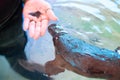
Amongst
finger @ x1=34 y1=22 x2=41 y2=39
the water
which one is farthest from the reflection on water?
finger @ x1=34 y1=22 x2=41 y2=39

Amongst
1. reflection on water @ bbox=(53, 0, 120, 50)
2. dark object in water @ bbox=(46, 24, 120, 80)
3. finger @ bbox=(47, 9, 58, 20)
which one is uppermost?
finger @ bbox=(47, 9, 58, 20)

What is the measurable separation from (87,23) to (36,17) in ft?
0.63

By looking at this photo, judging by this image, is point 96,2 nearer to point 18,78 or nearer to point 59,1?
point 59,1

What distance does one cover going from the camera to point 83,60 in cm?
62

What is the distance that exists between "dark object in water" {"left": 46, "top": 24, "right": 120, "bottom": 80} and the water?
0.9 inches

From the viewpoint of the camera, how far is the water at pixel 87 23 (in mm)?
673

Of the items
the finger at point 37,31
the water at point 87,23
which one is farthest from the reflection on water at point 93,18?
the finger at point 37,31

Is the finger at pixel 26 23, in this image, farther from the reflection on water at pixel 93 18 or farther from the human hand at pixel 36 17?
the reflection on water at pixel 93 18

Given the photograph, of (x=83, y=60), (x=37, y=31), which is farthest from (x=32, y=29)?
(x=83, y=60)

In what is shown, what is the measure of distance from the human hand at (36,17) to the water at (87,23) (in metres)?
0.03

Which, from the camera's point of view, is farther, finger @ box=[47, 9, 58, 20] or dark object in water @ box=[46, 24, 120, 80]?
finger @ box=[47, 9, 58, 20]

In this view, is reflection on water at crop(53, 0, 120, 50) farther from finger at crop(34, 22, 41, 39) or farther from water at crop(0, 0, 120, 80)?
finger at crop(34, 22, 41, 39)

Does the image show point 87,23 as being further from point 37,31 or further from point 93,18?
point 37,31

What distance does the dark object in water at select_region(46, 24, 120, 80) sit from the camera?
606mm
